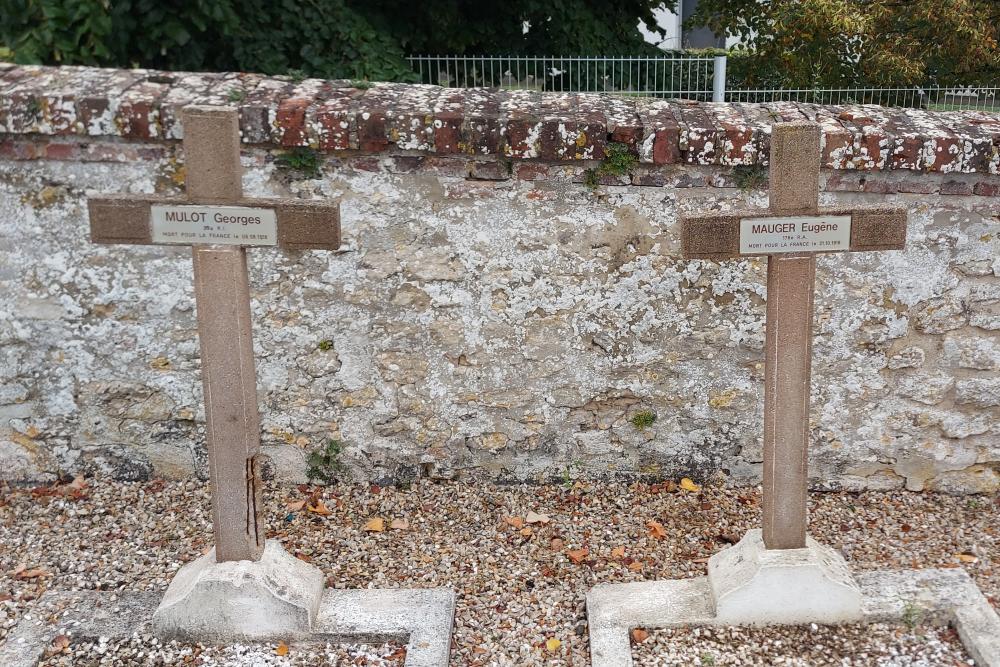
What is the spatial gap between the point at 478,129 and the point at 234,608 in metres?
2.02

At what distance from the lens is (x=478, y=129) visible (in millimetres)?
3580

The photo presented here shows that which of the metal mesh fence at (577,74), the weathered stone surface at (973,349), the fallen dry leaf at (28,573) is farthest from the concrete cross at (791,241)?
the metal mesh fence at (577,74)

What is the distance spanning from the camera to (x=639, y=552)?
3680 mm

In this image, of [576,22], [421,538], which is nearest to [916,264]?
[421,538]

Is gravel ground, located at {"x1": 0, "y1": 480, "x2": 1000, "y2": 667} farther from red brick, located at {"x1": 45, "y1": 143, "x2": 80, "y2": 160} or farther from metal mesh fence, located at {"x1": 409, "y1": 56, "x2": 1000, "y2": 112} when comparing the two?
metal mesh fence, located at {"x1": 409, "y1": 56, "x2": 1000, "y2": 112}

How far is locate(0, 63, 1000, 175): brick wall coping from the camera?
358 centimetres

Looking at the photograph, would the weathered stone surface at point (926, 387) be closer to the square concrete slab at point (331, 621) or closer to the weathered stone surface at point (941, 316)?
the weathered stone surface at point (941, 316)

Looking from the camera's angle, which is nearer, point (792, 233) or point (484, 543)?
point (792, 233)

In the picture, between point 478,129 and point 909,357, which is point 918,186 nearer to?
point 909,357

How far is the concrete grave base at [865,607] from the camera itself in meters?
3.02

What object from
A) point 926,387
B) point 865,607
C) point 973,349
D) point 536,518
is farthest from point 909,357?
point 536,518

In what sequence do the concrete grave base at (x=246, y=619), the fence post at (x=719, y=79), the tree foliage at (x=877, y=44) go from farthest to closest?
the tree foliage at (x=877, y=44), the fence post at (x=719, y=79), the concrete grave base at (x=246, y=619)

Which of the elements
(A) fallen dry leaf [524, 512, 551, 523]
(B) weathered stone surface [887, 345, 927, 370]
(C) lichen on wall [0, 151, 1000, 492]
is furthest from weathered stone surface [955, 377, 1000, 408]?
(A) fallen dry leaf [524, 512, 551, 523]

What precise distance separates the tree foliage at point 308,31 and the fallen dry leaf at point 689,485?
176 inches
